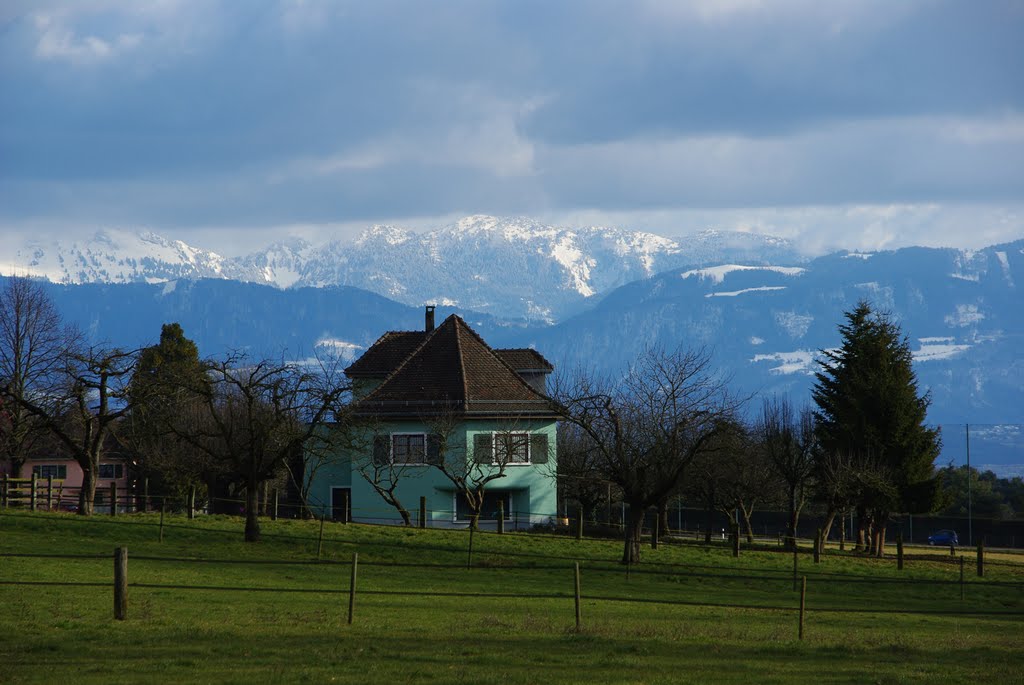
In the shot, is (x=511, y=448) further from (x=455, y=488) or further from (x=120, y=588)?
(x=120, y=588)

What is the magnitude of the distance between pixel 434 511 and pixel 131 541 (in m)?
27.3

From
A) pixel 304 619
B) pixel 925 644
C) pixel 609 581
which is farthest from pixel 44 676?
pixel 609 581

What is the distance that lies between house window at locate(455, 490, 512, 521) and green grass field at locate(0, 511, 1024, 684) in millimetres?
20927

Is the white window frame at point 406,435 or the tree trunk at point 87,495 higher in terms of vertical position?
the white window frame at point 406,435

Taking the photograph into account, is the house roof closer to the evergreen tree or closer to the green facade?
the green facade

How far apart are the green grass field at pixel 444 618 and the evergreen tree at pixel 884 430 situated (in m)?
17.2

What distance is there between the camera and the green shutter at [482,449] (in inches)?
2566

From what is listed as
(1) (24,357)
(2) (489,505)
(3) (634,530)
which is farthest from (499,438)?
(1) (24,357)

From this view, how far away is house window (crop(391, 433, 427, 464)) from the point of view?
6744 centimetres

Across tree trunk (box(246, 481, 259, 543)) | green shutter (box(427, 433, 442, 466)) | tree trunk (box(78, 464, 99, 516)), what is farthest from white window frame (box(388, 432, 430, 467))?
tree trunk (box(246, 481, 259, 543))

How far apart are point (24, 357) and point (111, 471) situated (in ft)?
99.2

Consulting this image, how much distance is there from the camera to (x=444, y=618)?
2831 centimetres

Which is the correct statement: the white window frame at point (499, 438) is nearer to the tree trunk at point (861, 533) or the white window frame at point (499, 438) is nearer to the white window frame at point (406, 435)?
the white window frame at point (406, 435)

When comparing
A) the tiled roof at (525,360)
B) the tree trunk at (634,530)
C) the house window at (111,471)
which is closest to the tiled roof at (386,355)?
the tiled roof at (525,360)
